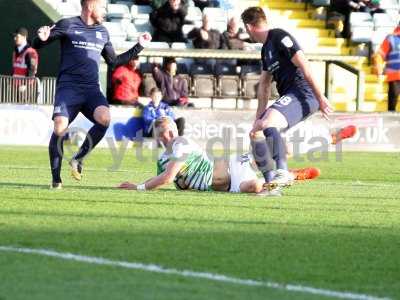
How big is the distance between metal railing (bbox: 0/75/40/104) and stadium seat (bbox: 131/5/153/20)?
11.7 feet

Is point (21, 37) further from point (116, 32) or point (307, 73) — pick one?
point (307, 73)

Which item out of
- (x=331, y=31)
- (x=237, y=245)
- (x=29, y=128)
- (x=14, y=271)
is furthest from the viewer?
(x=331, y=31)

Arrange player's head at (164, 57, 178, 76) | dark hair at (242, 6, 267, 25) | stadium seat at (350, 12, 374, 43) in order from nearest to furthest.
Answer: dark hair at (242, 6, 267, 25) < player's head at (164, 57, 178, 76) < stadium seat at (350, 12, 374, 43)

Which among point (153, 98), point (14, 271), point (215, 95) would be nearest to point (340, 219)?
point (14, 271)

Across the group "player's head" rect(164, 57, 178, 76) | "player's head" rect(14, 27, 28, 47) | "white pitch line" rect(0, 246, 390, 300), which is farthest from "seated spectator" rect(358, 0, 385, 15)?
"white pitch line" rect(0, 246, 390, 300)

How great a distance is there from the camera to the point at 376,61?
93.4 feet

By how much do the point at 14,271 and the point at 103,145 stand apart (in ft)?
Result: 57.4

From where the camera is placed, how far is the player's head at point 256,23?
1280cm

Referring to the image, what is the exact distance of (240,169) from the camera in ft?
42.7

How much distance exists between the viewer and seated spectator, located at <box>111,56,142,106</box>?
24.7 metres

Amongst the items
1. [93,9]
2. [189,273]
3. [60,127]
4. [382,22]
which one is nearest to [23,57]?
[382,22]

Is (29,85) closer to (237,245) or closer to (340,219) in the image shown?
(340,219)

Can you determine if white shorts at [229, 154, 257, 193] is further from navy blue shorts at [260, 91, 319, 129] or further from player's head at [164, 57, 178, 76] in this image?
player's head at [164, 57, 178, 76]

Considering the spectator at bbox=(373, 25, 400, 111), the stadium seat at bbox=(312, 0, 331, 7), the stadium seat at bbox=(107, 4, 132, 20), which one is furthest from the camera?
the stadium seat at bbox=(312, 0, 331, 7)
